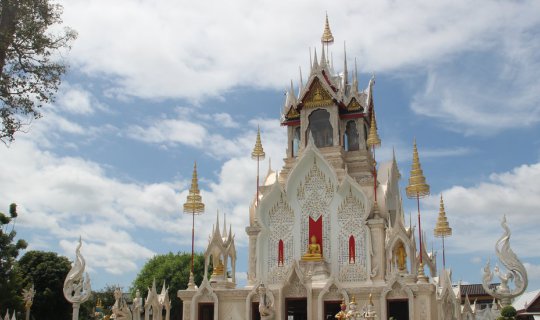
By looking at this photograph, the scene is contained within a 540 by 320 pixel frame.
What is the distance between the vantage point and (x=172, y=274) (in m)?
49.8

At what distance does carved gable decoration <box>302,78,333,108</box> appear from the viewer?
3331cm

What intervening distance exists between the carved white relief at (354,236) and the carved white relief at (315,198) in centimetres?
72

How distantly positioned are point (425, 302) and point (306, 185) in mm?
8538

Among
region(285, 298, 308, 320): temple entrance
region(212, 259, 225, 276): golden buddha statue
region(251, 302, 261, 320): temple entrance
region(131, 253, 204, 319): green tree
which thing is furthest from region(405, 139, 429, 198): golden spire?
region(131, 253, 204, 319): green tree

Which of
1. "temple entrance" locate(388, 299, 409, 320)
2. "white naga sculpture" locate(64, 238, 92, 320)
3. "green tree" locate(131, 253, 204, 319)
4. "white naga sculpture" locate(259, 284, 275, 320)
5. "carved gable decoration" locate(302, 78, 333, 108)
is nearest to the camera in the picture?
"white naga sculpture" locate(64, 238, 92, 320)

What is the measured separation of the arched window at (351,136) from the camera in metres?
33.5

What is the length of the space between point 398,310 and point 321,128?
11.3 m

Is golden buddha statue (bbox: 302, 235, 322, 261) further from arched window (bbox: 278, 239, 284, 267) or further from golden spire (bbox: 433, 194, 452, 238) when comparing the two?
golden spire (bbox: 433, 194, 452, 238)

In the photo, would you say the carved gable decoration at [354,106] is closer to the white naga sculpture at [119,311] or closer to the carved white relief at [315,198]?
the carved white relief at [315,198]

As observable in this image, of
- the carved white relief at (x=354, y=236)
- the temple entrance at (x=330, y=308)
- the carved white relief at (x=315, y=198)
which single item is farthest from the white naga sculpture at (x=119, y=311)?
the carved white relief at (x=354, y=236)

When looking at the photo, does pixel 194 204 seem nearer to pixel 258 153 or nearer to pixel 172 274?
pixel 258 153

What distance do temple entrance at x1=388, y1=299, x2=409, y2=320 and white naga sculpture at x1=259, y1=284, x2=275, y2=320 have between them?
4880 mm

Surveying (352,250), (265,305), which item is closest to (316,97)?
(352,250)

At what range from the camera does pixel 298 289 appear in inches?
1067
